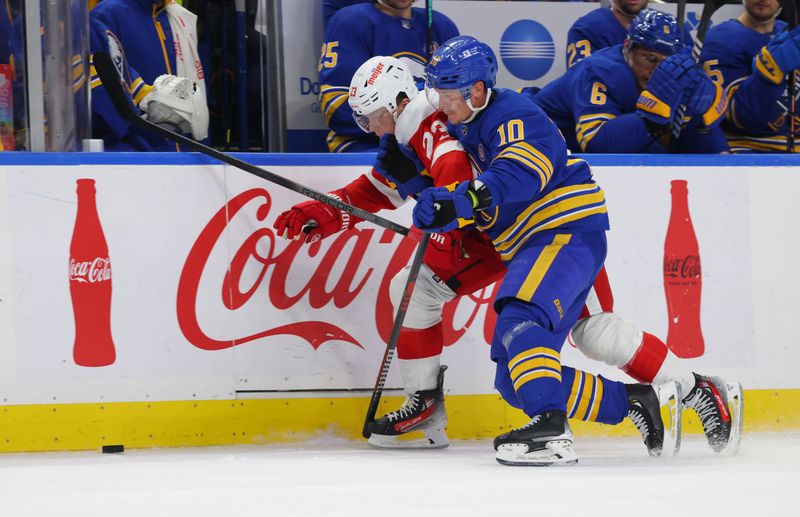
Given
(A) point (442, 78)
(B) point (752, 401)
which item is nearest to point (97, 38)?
(A) point (442, 78)

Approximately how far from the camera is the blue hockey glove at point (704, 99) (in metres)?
4.24

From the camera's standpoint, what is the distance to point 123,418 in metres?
3.76

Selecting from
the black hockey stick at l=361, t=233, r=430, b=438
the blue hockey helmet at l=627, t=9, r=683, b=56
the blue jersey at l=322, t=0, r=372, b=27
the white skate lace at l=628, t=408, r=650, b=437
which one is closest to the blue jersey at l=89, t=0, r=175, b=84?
the blue jersey at l=322, t=0, r=372, b=27

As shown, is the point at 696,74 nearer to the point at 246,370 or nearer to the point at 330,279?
the point at 330,279

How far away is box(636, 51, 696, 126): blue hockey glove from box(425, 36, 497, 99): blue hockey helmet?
1056 millimetres

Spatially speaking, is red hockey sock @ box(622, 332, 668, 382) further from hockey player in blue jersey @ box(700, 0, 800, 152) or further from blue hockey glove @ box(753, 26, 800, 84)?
blue hockey glove @ box(753, 26, 800, 84)

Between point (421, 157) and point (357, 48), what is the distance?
37.2 inches

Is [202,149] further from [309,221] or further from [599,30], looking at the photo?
[599,30]

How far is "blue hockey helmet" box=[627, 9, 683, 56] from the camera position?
14.1 feet

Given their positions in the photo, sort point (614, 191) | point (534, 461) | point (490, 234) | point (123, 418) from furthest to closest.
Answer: point (614, 191) < point (123, 418) < point (490, 234) < point (534, 461)

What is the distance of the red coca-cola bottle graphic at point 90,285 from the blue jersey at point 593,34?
6.81 ft

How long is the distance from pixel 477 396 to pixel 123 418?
3.89 ft

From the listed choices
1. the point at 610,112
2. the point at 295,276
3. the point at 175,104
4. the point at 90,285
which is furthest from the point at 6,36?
the point at 610,112

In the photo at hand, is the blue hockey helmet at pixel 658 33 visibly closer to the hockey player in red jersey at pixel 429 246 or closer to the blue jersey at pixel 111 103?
the hockey player in red jersey at pixel 429 246
